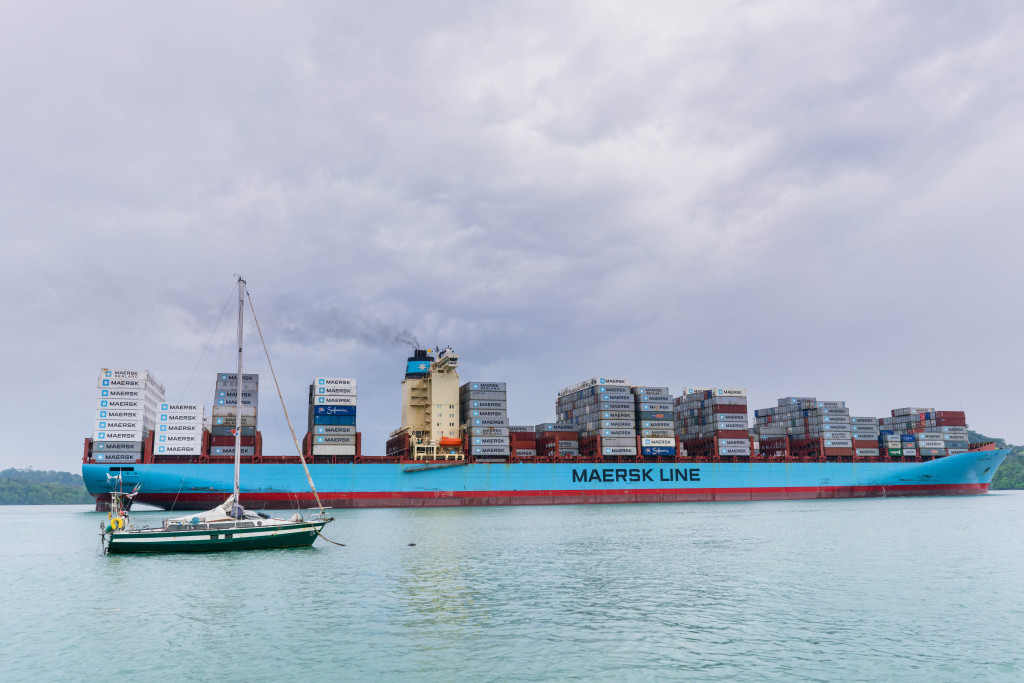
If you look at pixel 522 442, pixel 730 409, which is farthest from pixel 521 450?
pixel 730 409

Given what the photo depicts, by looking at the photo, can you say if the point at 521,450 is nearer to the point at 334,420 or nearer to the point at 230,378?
the point at 334,420

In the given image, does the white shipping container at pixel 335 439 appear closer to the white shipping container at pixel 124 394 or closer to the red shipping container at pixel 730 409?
the white shipping container at pixel 124 394

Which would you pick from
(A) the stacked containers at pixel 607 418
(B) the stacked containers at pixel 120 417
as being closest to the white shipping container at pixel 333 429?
(B) the stacked containers at pixel 120 417

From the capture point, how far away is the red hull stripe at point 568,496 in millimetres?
84312

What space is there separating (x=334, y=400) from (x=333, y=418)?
8.79ft

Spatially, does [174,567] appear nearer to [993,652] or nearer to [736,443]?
[993,652]

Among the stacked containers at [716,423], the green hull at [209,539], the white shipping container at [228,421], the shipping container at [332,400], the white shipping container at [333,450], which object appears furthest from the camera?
the stacked containers at [716,423]

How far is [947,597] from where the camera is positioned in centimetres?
2559

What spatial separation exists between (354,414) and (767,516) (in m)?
53.3

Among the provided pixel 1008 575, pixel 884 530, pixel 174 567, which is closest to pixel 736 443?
pixel 884 530

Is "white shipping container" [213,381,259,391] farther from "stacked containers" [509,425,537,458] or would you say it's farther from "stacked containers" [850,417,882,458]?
"stacked containers" [850,417,882,458]

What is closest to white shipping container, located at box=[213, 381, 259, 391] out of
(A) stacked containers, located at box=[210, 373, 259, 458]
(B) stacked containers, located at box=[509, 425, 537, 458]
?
(A) stacked containers, located at box=[210, 373, 259, 458]

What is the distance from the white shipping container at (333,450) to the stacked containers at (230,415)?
25.8ft

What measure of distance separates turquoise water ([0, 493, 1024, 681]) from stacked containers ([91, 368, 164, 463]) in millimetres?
39654
